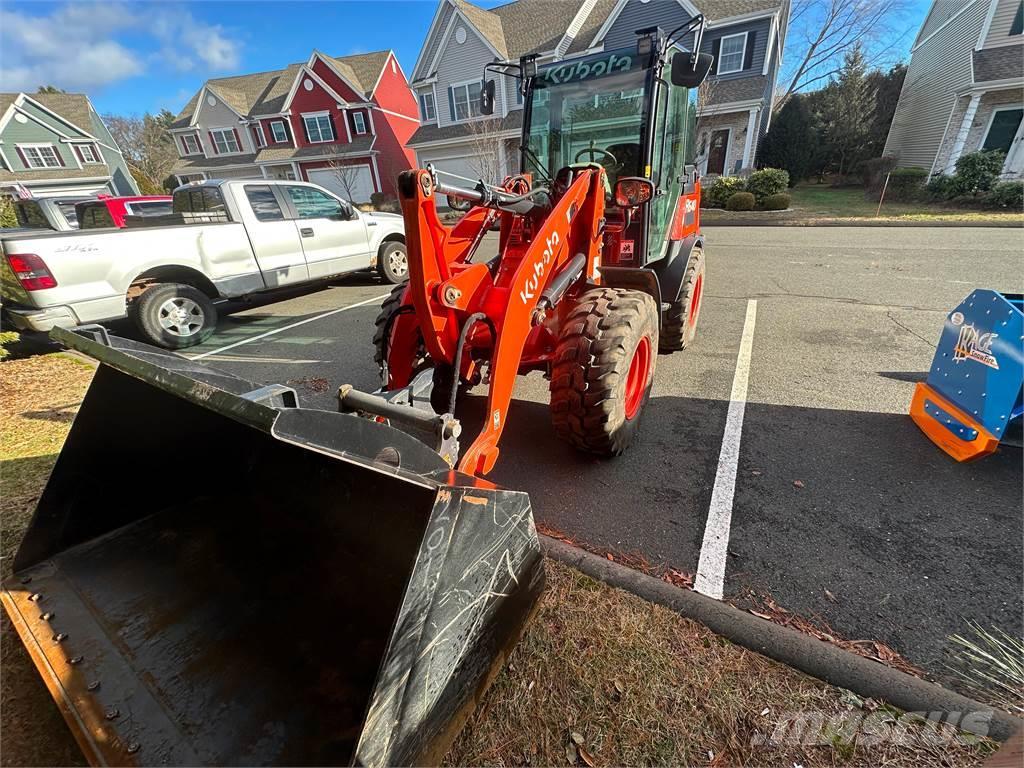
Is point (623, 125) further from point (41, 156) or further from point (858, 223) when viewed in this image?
point (41, 156)

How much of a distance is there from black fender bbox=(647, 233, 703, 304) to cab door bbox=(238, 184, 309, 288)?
209 inches

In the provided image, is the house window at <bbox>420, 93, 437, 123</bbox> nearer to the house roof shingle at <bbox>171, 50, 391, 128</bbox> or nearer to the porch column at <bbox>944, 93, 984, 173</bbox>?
the house roof shingle at <bbox>171, 50, 391, 128</bbox>

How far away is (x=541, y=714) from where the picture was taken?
159cm

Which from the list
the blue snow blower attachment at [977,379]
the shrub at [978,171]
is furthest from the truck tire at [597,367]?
the shrub at [978,171]

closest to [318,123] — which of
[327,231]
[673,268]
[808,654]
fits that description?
[327,231]

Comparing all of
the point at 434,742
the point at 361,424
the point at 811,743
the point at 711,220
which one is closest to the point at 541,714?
the point at 434,742

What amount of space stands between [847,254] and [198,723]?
11.6m

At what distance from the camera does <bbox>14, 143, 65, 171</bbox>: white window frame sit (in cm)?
2711

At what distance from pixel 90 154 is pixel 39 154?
2.42 meters

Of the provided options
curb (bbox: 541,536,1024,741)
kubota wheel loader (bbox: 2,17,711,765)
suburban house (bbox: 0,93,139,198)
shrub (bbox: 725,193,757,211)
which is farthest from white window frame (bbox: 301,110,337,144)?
curb (bbox: 541,536,1024,741)

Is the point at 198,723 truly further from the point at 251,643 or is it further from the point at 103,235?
the point at 103,235

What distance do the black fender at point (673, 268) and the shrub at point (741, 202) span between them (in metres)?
12.9

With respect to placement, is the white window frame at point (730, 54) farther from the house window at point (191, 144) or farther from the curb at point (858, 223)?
the house window at point (191, 144)

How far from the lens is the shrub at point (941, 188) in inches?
Result: 553
